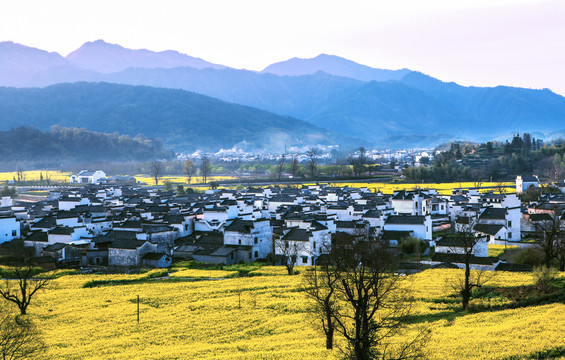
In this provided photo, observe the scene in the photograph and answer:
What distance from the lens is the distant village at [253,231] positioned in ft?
154

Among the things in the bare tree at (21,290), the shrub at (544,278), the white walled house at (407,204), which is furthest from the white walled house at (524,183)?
the bare tree at (21,290)

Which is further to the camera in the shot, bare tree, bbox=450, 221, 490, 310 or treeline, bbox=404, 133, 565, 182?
treeline, bbox=404, 133, 565, 182

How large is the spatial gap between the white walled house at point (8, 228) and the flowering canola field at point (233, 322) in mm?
17923

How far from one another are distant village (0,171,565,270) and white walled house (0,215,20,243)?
9 centimetres

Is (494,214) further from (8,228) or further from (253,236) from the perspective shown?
(8,228)

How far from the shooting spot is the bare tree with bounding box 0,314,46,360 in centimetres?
2192

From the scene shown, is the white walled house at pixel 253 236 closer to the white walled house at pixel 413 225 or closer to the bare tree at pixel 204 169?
the white walled house at pixel 413 225

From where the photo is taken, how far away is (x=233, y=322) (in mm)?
28703

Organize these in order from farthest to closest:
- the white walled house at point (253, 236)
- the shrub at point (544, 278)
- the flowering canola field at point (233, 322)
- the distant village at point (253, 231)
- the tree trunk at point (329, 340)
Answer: the white walled house at point (253, 236)
the distant village at point (253, 231)
the shrub at point (544, 278)
the tree trunk at point (329, 340)
the flowering canola field at point (233, 322)

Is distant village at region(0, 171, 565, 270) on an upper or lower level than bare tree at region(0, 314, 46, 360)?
upper

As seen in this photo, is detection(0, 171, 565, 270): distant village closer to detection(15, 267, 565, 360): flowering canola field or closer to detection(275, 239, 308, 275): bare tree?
detection(275, 239, 308, 275): bare tree

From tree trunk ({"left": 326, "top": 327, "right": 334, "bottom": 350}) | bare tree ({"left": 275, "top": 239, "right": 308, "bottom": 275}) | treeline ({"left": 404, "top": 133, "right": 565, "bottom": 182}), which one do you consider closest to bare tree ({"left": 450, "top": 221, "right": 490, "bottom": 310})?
tree trunk ({"left": 326, "top": 327, "right": 334, "bottom": 350})

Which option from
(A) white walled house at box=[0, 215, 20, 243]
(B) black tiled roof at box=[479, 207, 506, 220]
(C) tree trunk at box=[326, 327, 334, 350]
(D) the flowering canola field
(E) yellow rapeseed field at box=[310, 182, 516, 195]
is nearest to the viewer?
(D) the flowering canola field

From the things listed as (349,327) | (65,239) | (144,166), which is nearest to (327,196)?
(65,239)
